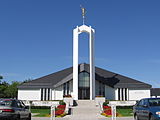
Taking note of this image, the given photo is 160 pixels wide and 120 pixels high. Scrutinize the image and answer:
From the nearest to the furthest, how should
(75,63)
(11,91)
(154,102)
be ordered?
(154,102), (75,63), (11,91)

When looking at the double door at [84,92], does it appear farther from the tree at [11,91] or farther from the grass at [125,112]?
the tree at [11,91]

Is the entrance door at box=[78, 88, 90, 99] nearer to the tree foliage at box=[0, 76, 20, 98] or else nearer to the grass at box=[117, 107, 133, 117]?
the grass at box=[117, 107, 133, 117]

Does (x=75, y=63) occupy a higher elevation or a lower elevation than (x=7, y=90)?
higher

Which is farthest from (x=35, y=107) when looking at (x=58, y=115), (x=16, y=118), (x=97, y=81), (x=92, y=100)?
(x=16, y=118)

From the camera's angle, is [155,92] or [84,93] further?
[155,92]

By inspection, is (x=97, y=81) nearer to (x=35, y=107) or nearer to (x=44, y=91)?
(x=44, y=91)

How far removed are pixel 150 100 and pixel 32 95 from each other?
1294 inches

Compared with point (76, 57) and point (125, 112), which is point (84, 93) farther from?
point (125, 112)

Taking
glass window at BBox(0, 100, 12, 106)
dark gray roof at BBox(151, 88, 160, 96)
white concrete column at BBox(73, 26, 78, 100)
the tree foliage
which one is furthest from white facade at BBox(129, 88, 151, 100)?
the tree foliage

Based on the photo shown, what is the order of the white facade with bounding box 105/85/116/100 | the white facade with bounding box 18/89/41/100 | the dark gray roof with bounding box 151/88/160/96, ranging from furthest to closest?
the dark gray roof with bounding box 151/88/160/96 < the white facade with bounding box 105/85/116/100 < the white facade with bounding box 18/89/41/100

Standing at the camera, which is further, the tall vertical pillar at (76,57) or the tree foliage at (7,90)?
the tree foliage at (7,90)

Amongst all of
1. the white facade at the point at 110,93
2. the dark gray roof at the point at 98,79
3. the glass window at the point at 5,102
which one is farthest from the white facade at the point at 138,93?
the glass window at the point at 5,102

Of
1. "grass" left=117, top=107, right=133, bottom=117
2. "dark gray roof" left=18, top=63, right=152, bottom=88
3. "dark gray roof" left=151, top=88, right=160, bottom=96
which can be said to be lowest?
"grass" left=117, top=107, right=133, bottom=117

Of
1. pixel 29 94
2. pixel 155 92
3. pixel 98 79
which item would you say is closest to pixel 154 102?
pixel 98 79
